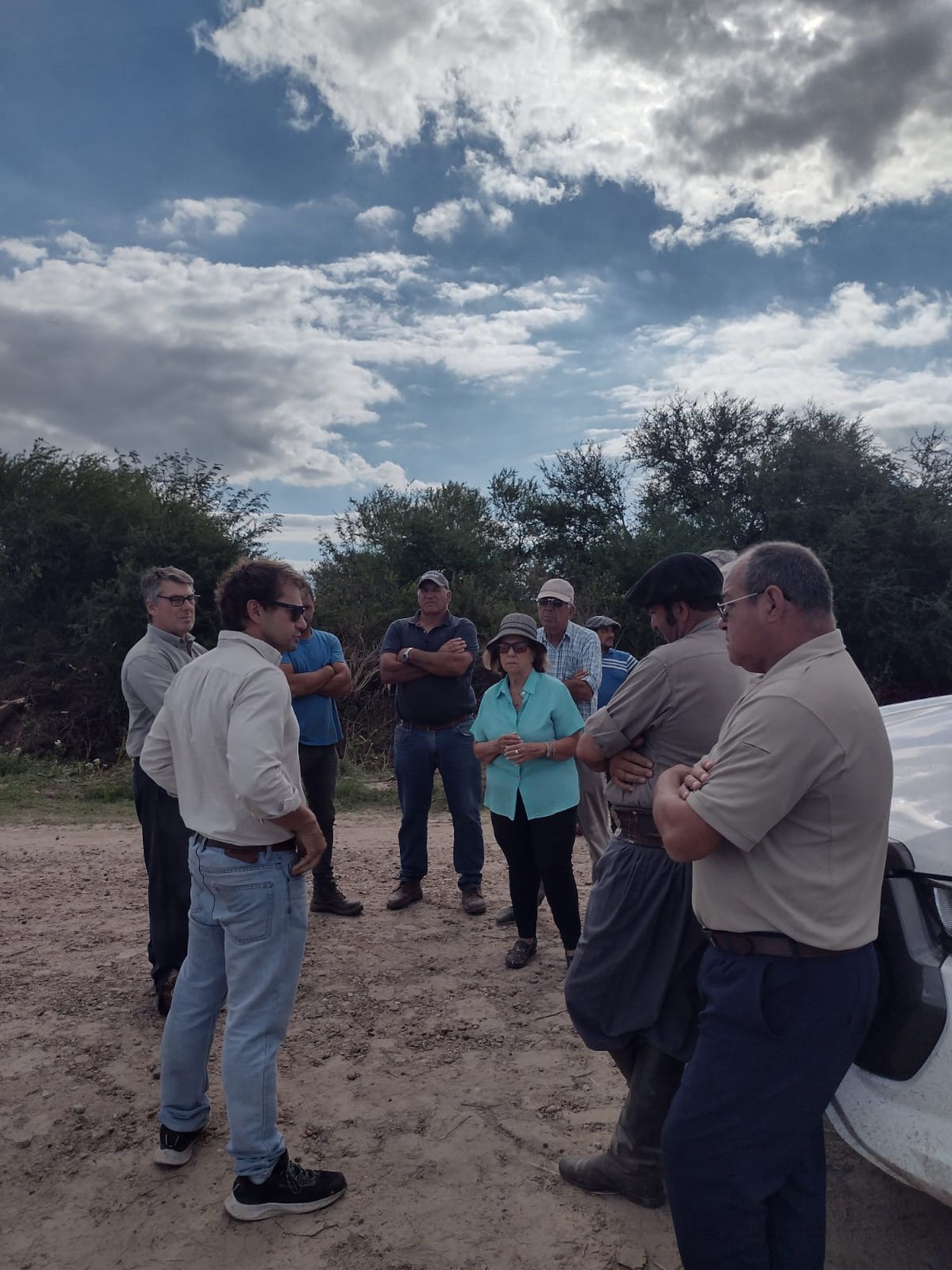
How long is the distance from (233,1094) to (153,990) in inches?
77.2

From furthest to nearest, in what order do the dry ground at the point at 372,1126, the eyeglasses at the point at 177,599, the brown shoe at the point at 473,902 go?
the brown shoe at the point at 473,902, the eyeglasses at the point at 177,599, the dry ground at the point at 372,1126

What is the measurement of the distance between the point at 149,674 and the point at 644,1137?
289 centimetres

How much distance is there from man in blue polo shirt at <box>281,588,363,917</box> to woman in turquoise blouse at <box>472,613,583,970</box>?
1200 mm

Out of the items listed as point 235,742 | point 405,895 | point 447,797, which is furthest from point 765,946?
point 405,895

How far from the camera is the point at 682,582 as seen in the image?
9.64 ft

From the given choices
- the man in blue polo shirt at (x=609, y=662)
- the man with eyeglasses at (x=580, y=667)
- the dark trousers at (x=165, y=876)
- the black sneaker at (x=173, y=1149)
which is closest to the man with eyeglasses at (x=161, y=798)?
the dark trousers at (x=165, y=876)

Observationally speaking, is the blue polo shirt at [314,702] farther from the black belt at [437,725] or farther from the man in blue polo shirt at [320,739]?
the black belt at [437,725]

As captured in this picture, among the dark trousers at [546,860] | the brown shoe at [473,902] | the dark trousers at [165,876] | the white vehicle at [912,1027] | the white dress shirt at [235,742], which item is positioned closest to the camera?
the white vehicle at [912,1027]

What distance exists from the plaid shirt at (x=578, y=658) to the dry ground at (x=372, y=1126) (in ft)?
5.28

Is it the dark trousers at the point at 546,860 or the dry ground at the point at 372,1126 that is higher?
the dark trousers at the point at 546,860

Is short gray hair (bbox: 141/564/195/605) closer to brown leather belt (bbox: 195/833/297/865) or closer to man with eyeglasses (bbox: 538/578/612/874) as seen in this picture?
brown leather belt (bbox: 195/833/297/865)

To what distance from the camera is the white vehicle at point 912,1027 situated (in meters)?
2.13

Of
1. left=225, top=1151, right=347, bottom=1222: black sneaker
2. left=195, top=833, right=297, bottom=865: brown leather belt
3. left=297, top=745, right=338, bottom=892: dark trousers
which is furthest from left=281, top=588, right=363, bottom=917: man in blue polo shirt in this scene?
left=225, top=1151, right=347, bottom=1222: black sneaker

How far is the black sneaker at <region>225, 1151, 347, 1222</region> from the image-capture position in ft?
9.43
